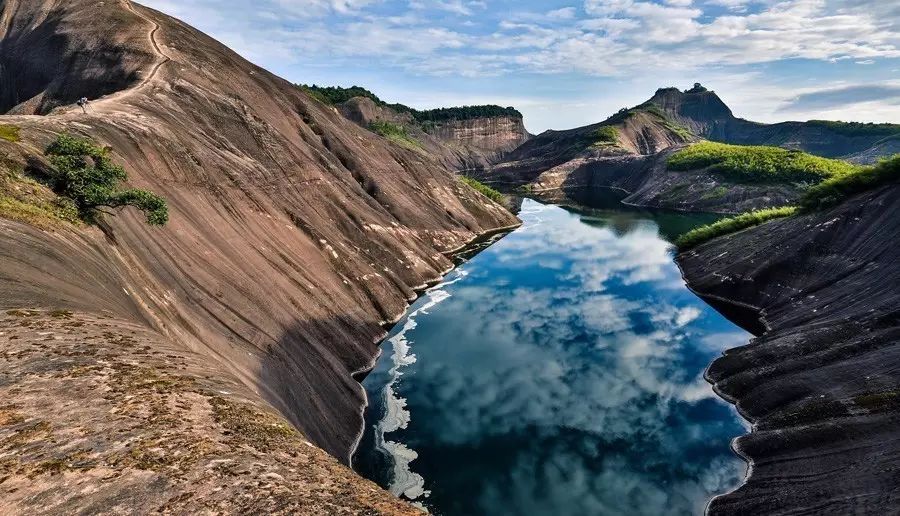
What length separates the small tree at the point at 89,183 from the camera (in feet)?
94.7

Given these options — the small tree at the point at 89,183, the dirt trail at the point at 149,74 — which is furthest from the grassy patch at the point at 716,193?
the small tree at the point at 89,183

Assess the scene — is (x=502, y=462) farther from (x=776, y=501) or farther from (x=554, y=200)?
(x=554, y=200)

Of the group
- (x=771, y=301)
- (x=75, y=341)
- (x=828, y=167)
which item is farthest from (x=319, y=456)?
(x=828, y=167)

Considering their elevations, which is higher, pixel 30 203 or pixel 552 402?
pixel 30 203

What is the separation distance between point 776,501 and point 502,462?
1501 cm

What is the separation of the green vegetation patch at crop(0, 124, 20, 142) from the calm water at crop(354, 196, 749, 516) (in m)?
28.1

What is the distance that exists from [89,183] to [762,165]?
528 ft

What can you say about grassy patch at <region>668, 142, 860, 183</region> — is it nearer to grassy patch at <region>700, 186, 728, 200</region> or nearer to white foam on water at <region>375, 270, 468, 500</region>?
grassy patch at <region>700, 186, 728, 200</region>

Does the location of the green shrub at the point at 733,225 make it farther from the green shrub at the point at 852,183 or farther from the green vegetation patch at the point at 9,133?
the green vegetation patch at the point at 9,133

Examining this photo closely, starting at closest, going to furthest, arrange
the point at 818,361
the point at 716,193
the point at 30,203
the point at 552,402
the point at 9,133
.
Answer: the point at 30,203 < the point at 9,133 < the point at 818,361 < the point at 552,402 < the point at 716,193

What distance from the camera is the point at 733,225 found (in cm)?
8044

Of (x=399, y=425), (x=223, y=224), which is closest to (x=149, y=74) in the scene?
(x=223, y=224)

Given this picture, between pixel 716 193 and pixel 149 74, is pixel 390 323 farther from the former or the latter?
pixel 716 193

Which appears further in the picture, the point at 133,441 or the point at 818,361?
the point at 818,361
